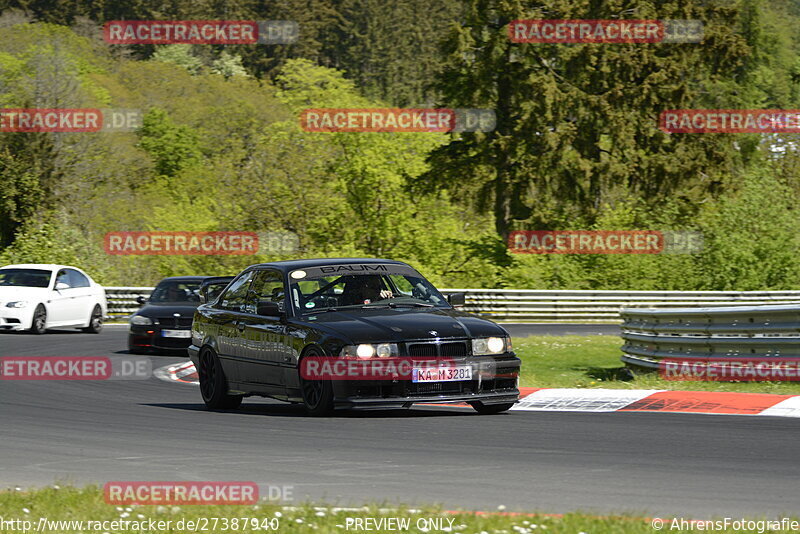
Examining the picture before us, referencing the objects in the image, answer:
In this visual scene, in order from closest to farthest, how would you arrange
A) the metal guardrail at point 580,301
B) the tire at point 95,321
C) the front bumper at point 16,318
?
the front bumper at point 16,318, the tire at point 95,321, the metal guardrail at point 580,301

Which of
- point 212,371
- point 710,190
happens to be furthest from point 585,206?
point 212,371

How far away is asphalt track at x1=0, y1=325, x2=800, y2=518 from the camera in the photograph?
7.33 m

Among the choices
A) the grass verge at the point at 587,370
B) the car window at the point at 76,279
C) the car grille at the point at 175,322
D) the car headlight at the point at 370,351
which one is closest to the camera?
the car headlight at the point at 370,351

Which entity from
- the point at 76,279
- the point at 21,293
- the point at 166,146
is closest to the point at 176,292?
the point at 21,293

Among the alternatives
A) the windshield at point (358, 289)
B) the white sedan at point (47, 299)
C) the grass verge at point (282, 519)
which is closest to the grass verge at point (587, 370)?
the windshield at point (358, 289)

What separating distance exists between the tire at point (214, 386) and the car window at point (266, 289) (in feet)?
2.65

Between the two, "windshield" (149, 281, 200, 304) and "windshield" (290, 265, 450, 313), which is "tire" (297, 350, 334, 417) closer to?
"windshield" (290, 265, 450, 313)

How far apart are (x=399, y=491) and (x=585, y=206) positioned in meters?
40.2

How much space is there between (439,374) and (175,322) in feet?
39.4

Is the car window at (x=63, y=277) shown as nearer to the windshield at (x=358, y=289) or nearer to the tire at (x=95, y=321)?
the tire at (x=95, y=321)

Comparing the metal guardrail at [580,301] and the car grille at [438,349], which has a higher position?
the car grille at [438,349]

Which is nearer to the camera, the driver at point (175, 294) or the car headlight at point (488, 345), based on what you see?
the car headlight at point (488, 345)

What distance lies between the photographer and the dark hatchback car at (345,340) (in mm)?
11312

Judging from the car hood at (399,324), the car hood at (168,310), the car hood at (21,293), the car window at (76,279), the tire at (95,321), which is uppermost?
the car hood at (399,324)
